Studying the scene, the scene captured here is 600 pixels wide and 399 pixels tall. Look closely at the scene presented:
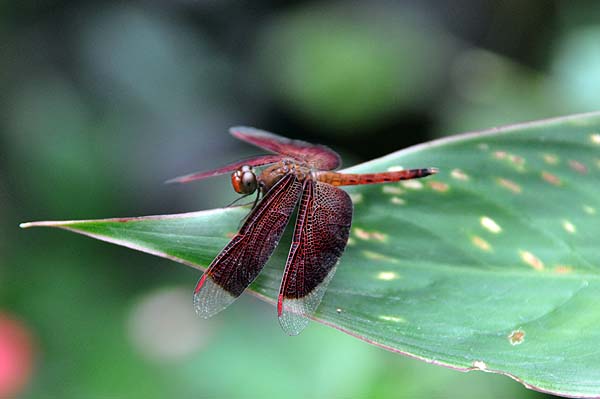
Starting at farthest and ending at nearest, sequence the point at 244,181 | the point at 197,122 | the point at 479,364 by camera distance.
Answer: the point at 197,122, the point at 244,181, the point at 479,364

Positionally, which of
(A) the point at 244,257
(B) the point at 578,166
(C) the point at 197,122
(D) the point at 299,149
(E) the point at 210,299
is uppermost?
(B) the point at 578,166

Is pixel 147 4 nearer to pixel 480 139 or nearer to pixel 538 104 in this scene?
pixel 538 104

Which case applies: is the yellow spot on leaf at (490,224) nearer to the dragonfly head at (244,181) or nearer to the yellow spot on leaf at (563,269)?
the yellow spot on leaf at (563,269)

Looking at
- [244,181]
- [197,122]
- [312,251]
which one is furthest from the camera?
[197,122]

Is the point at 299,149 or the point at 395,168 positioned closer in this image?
the point at 395,168

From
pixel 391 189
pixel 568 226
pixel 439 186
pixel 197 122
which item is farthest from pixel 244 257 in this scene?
pixel 197 122

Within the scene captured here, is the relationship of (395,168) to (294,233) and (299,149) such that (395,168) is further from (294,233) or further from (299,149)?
(299,149)

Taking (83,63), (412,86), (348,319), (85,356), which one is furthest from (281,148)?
(83,63)

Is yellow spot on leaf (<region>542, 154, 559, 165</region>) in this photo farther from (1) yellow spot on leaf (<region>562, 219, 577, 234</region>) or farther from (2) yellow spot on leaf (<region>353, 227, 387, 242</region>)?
(2) yellow spot on leaf (<region>353, 227, 387, 242</region>)
